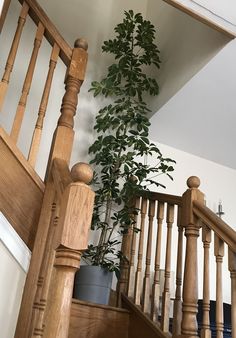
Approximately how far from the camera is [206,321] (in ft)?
5.54

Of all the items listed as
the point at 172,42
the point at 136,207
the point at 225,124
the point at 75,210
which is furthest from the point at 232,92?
the point at 75,210

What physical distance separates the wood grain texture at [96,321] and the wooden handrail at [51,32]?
142 centimetres

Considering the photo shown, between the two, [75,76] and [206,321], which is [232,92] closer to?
[75,76]

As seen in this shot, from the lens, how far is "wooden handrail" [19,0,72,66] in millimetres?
2159

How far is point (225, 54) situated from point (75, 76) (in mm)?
1243

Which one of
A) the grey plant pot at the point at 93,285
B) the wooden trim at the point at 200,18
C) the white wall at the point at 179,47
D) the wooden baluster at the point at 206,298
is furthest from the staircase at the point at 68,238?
the white wall at the point at 179,47

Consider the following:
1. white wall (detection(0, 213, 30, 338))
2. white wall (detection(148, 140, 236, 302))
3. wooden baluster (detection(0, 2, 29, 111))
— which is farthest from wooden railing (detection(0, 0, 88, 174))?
white wall (detection(148, 140, 236, 302))

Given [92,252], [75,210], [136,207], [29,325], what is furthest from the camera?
[136,207]

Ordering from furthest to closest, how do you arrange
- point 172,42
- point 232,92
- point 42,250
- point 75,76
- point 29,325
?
point 172,42 < point 232,92 < point 75,76 < point 42,250 < point 29,325

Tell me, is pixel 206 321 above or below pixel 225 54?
below

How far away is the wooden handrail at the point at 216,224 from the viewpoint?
1.70m

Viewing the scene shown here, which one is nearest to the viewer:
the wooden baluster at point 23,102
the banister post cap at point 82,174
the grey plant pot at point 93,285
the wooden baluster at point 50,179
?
the banister post cap at point 82,174

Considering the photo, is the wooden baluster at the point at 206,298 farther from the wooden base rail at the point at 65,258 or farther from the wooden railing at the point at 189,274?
the wooden base rail at the point at 65,258

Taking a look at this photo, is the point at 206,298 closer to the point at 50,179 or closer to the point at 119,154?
the point at 50,179
